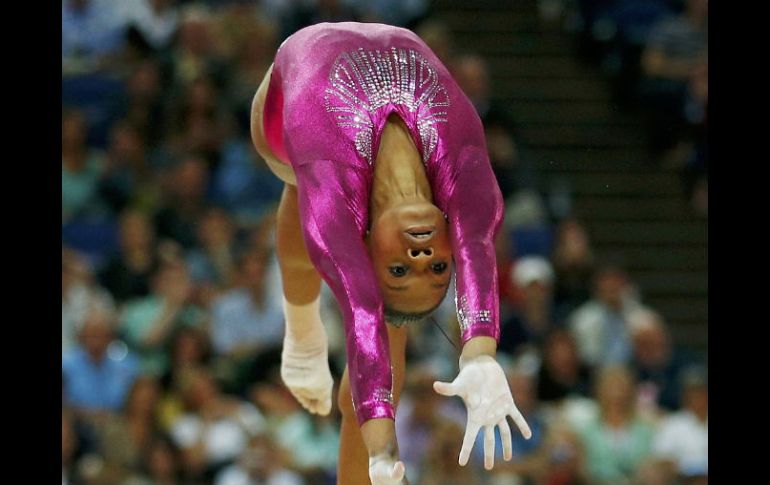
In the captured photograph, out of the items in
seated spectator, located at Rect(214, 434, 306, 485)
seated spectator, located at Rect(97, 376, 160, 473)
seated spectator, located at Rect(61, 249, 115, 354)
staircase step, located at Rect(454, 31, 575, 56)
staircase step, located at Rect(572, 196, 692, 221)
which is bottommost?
seated spectator, located at Rect(214, 434, 306, 485)

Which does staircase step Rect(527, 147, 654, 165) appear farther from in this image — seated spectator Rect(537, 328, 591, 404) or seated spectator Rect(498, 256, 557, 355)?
seated spectator Rect(537, 328, 591, 404)

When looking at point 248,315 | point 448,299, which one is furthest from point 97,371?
point 448,299

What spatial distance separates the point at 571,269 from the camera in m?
6.84

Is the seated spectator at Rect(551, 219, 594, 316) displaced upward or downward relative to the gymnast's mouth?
downward

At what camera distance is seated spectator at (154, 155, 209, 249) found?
6.53 m

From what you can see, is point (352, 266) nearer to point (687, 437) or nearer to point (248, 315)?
point (248, 315)

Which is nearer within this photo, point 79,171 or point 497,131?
point 79,171

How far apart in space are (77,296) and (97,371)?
377mm

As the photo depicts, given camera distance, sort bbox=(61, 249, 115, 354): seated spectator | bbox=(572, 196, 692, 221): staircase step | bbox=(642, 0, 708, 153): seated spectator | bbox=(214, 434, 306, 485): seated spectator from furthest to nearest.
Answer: bbox=(642, 0, 708, 153): seated spectator → bbox=(572, 196, 692, 221): staircase step → bbox=(61, 249, 115, 354): seated spectator → bbox=(214, 434, 306, 485): seated spectator

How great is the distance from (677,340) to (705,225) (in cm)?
67

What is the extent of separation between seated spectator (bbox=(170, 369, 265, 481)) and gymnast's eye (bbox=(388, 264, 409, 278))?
274 cm

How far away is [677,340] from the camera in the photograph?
712 centimetres

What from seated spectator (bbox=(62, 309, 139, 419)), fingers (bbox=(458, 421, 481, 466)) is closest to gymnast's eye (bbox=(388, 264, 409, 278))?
fingers (bbox=(458, 421, 481, 466))

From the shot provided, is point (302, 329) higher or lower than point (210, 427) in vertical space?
higher
